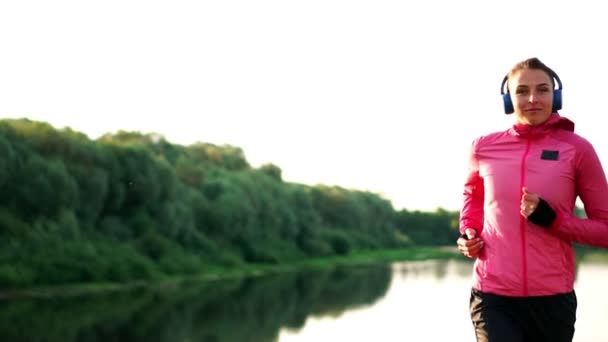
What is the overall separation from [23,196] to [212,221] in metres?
17.5

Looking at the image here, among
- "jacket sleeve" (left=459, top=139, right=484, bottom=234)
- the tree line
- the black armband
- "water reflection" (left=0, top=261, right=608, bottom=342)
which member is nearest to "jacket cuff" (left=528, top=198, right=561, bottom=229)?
the black armband

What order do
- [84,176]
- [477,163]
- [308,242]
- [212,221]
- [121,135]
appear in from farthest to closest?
[308,242] → [121,135] → [212,221] → [84,176] → [477,163]

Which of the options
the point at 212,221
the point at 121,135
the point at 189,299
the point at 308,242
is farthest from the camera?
the point at 308,242

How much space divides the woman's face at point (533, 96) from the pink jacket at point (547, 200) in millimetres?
32

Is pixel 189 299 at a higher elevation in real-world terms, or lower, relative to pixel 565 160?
lower

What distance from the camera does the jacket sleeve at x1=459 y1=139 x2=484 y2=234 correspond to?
3.47m

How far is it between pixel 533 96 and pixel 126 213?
105 ft

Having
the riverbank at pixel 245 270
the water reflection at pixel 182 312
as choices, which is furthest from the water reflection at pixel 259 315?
the riverbank at pixel 245 270

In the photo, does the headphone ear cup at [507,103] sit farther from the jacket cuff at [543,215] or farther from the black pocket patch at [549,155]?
the jacket cuff at [543,215]

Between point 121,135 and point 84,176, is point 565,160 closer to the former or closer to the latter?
point 84,176

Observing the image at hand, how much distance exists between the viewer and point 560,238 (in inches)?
128

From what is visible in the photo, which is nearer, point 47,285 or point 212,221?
point 47,285

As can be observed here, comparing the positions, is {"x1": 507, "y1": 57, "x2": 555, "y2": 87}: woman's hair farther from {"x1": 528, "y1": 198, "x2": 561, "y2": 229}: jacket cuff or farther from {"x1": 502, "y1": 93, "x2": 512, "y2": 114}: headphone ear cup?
{"x1": 528, "y1": 198, "x2": 561, "y2": 229}: jacket cuff

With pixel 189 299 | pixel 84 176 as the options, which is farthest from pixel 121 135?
pixel 189 299
